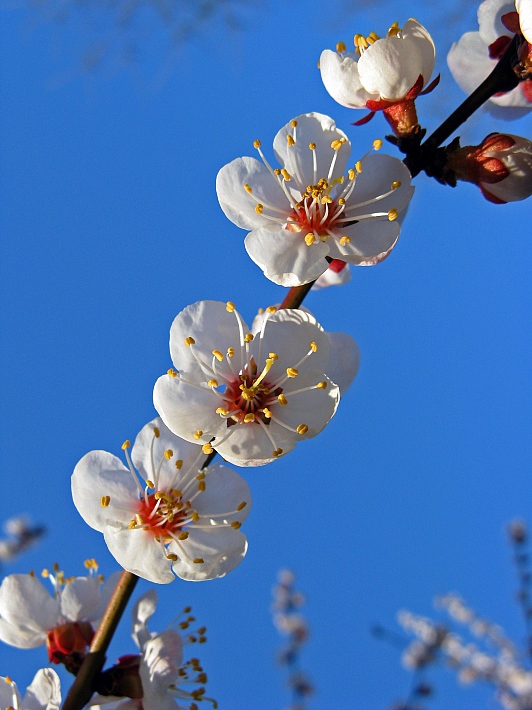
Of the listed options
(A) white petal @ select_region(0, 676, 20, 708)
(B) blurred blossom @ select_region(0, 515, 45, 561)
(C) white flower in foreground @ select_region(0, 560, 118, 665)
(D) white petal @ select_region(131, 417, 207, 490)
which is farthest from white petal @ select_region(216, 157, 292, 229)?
(B) blurred blossom @ select_region(0, 515, 45, 561)

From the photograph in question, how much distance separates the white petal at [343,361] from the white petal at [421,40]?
17.6 inches

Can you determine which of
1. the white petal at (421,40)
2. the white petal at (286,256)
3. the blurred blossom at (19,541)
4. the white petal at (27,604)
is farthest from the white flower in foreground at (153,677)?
the blurred blossom at (19,541)

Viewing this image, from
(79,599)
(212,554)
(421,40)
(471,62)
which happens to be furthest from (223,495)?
(471,62)

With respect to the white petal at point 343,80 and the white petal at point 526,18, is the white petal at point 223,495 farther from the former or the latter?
the white petal at point 526,18

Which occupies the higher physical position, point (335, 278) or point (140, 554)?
point (335, 278)

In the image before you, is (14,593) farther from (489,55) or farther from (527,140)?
(489,55)

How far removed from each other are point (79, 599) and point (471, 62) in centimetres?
130

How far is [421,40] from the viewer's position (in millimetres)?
1055

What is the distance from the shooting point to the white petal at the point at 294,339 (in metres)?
1.01

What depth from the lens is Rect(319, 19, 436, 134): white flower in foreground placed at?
103cm

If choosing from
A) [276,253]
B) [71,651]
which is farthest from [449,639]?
[276,253]

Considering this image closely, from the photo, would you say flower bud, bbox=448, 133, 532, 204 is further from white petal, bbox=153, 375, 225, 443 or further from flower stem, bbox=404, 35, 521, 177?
white petal, bbox=153, 375, 225, 443

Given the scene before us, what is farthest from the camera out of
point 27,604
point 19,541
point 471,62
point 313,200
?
point 19,541

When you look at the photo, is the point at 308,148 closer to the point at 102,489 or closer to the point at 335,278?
the point at 335,278
